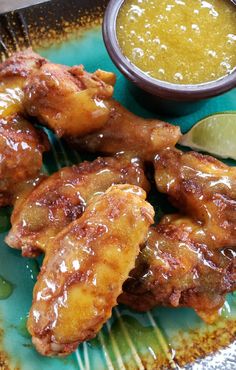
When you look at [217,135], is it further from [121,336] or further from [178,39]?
[121,336]

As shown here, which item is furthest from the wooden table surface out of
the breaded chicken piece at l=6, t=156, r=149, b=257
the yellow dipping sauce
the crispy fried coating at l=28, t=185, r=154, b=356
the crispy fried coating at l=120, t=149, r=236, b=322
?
the crispy fried coating at l=28, t=185, r=154, b=356

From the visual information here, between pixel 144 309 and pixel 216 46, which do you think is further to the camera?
pixel 216 46

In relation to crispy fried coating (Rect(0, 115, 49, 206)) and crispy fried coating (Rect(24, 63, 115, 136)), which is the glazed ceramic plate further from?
crispy fried coating (Rect(24, 63, 115, 136))

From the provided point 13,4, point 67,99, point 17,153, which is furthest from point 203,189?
point 13,4

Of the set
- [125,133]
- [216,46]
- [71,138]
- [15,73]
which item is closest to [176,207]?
[125,133]

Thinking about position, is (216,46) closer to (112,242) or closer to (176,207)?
(176,207)
